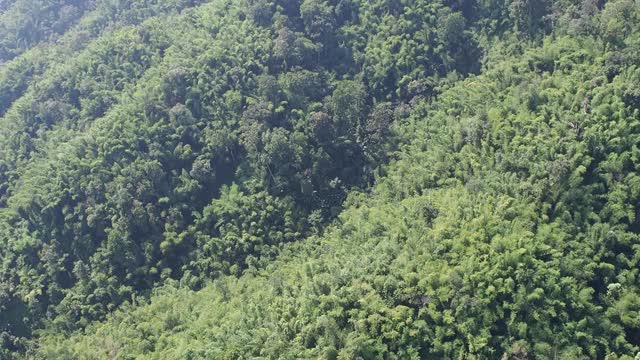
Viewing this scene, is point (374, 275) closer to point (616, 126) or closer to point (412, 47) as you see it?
point (616, 126)

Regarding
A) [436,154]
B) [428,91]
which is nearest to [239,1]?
[428,91]

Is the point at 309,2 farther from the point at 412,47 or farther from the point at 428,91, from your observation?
the point at 428,91

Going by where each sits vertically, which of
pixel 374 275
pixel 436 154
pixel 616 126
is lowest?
pixel 374 275

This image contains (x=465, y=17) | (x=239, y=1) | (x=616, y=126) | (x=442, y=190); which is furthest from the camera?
(x=239, y=1)

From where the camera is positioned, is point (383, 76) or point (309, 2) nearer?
point (383, 76)

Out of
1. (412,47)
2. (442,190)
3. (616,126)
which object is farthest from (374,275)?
(412,47)

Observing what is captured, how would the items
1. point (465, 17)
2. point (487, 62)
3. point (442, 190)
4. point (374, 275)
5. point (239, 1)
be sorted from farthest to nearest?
point (239, 1) < point (465, 17) < point (487, 62) < point (442, 190) < point (374, 275)

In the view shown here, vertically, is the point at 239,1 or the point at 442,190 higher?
the point at 239,1
